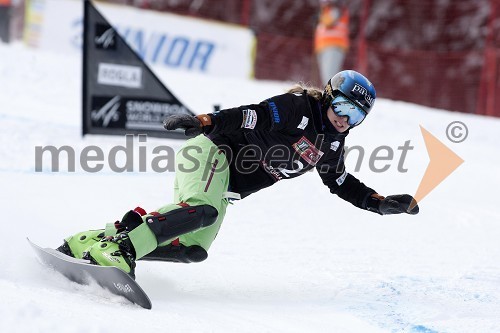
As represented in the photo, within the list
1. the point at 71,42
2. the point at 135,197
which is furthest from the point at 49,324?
the point at 71,42

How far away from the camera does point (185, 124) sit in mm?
3617

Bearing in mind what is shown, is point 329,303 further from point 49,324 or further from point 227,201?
Result: point 49,324

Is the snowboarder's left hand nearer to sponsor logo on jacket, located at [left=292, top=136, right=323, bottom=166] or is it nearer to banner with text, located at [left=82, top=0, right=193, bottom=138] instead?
sponsor logo on jacket, located at [left=292, top=136, right=323, bottom=166]

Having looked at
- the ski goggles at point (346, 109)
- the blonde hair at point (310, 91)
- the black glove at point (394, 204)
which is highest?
the blonde hair at point (310, 91)

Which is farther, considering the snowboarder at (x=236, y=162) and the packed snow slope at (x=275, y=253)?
the snowboarder at (x=236, y=162)

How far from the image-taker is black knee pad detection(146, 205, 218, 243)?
3689mm

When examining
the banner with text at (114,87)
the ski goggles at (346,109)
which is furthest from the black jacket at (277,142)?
the banner with text at (114,87)

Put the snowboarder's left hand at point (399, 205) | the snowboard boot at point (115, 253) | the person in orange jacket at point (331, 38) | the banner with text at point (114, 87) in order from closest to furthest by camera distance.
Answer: the snowboard boot at point (115, 253), the snowboarder's left hand at point (399, 205), the banner with text at point (114, 87), the person in orange jacket at point (331, 38)

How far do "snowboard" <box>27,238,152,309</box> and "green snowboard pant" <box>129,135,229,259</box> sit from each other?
459 millimetres

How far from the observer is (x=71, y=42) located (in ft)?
40.5

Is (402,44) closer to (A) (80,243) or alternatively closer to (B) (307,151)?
(B) (307,151)

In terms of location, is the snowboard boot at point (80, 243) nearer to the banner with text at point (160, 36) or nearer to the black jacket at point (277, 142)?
the black jacket at point (277, 142)

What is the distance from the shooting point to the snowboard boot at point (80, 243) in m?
3.98

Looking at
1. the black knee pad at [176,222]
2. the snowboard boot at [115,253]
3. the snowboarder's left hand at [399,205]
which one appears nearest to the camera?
the snowboard boot at [115,253]
